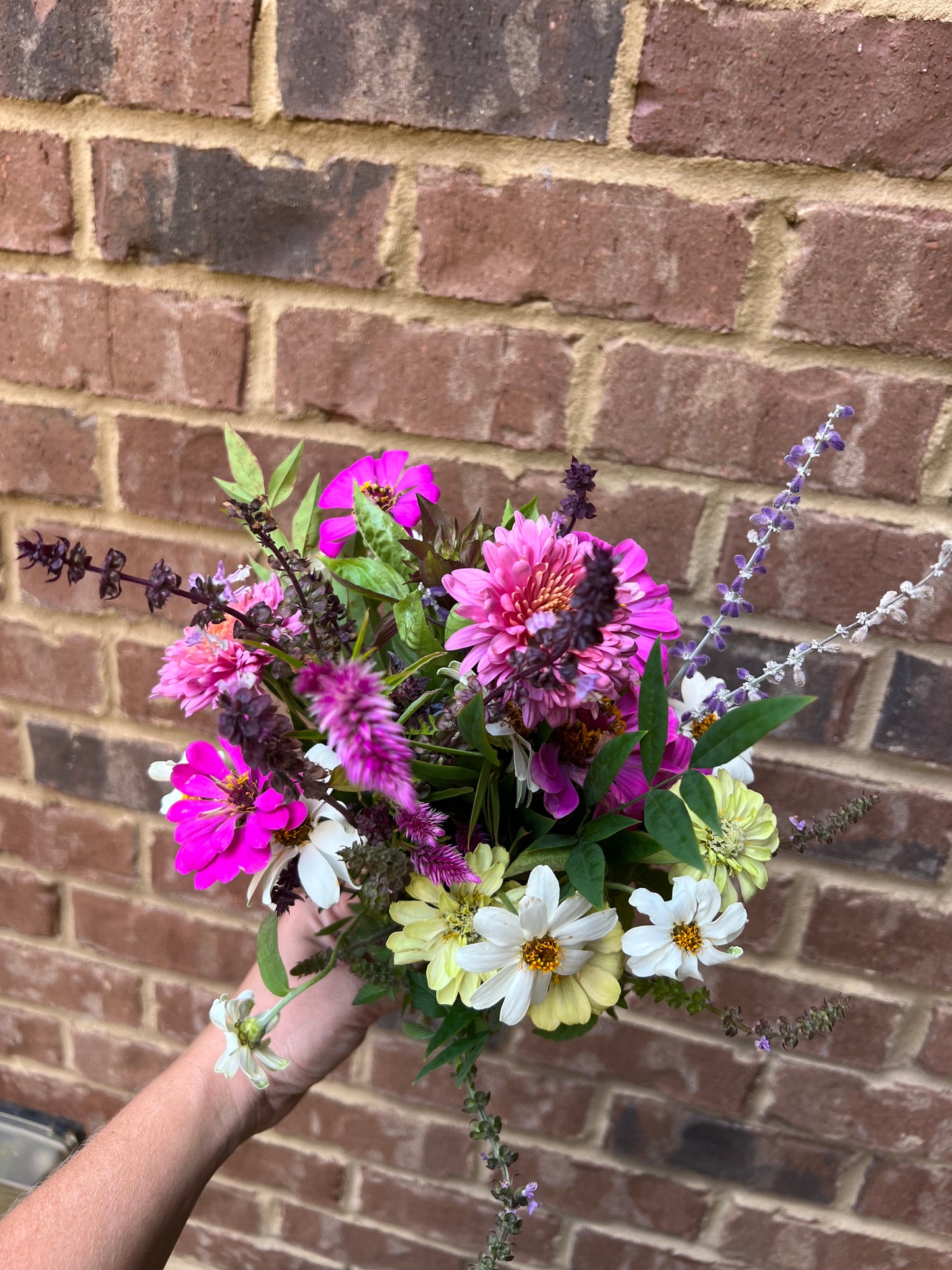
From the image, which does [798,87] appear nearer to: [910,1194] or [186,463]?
[186,463]

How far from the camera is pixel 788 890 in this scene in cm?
67

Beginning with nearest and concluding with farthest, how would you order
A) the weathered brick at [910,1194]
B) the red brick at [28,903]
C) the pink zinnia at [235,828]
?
the pink zinnia at [235,828]
the weathered brick at [910,1194]
the red brick at [28,903]

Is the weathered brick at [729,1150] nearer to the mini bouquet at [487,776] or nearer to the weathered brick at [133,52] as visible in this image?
the mini bouquet at [487,776]

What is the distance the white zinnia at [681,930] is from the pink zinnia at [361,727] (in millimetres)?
166

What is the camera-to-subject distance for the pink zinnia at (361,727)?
1.02 feet

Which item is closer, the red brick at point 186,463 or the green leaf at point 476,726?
the green leaf at point 476,726

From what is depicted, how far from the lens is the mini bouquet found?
1.26 feet

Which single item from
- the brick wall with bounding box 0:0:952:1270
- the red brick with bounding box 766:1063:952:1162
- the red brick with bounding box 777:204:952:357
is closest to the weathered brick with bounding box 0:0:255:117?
the brick wall with bounding box 0:0:952:1270

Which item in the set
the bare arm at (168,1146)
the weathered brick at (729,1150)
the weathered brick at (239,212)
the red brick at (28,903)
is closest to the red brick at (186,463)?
the weathered brick at (239,212)

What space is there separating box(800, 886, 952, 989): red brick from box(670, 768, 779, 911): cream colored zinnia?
0.27m

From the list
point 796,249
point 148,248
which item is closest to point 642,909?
point 796,249

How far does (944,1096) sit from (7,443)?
96cm

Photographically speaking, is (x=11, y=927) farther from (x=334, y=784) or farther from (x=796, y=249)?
(x=796, y=249)

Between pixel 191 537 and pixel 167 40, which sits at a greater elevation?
pixel 167 40
